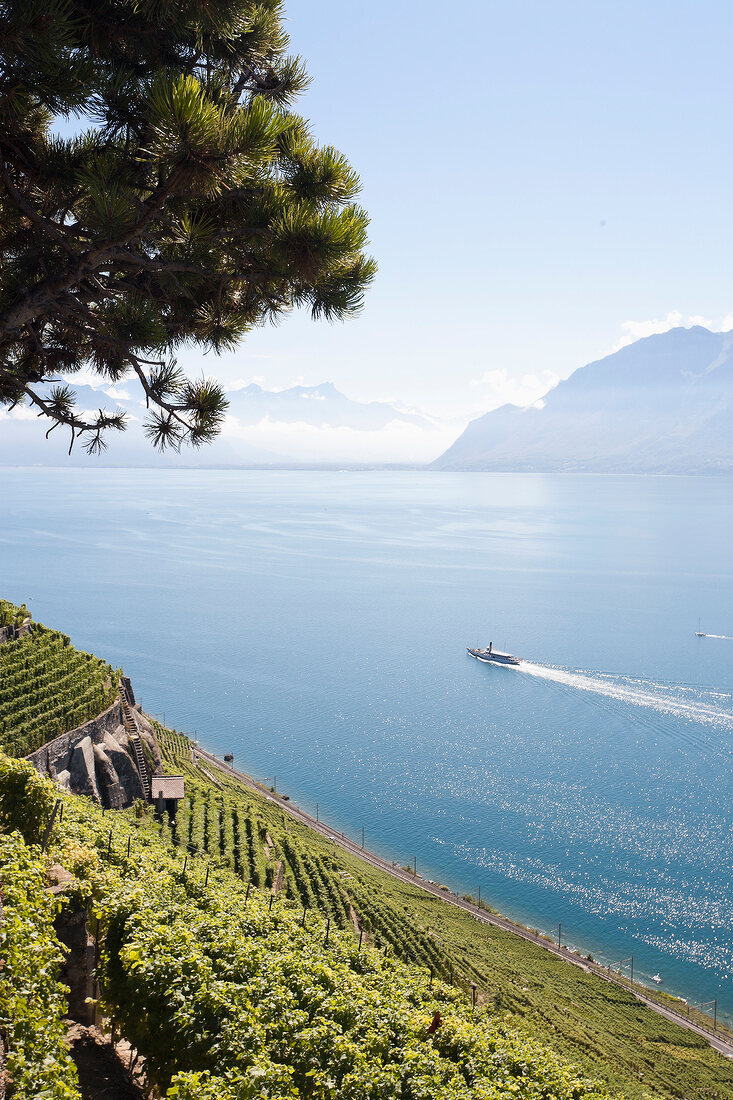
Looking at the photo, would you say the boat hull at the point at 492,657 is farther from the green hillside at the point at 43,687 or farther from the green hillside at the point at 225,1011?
the green hillside at the point at 225,1011

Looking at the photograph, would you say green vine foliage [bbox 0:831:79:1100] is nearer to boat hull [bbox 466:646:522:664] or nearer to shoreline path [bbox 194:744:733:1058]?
shoreline path [bbox 194:744:733:1058]

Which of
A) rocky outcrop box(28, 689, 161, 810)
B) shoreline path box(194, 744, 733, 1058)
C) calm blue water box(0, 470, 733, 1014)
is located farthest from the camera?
calm blue water box(0, 470, 733, 1014)

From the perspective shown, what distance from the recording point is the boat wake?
5812 cm

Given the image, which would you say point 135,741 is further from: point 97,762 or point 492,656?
point 492,656

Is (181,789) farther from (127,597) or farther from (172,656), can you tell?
(127,597)

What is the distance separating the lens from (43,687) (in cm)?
2909

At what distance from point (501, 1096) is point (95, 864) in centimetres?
675

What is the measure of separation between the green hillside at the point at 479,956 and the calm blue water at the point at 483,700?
4572 millimetres

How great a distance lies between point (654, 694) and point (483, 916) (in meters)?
33.6

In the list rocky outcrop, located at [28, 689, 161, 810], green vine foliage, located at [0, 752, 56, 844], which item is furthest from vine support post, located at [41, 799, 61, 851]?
rocky outcrop, located at [28, 689, 161, 810]

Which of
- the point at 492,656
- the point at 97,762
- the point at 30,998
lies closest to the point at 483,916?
the point at 97,762

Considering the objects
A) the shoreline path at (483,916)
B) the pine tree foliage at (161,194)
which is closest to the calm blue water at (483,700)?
the shoreline path at (483,916)

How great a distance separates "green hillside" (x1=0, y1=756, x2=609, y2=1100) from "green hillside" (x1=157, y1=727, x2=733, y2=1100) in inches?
541

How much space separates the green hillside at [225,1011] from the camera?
6176 mm
